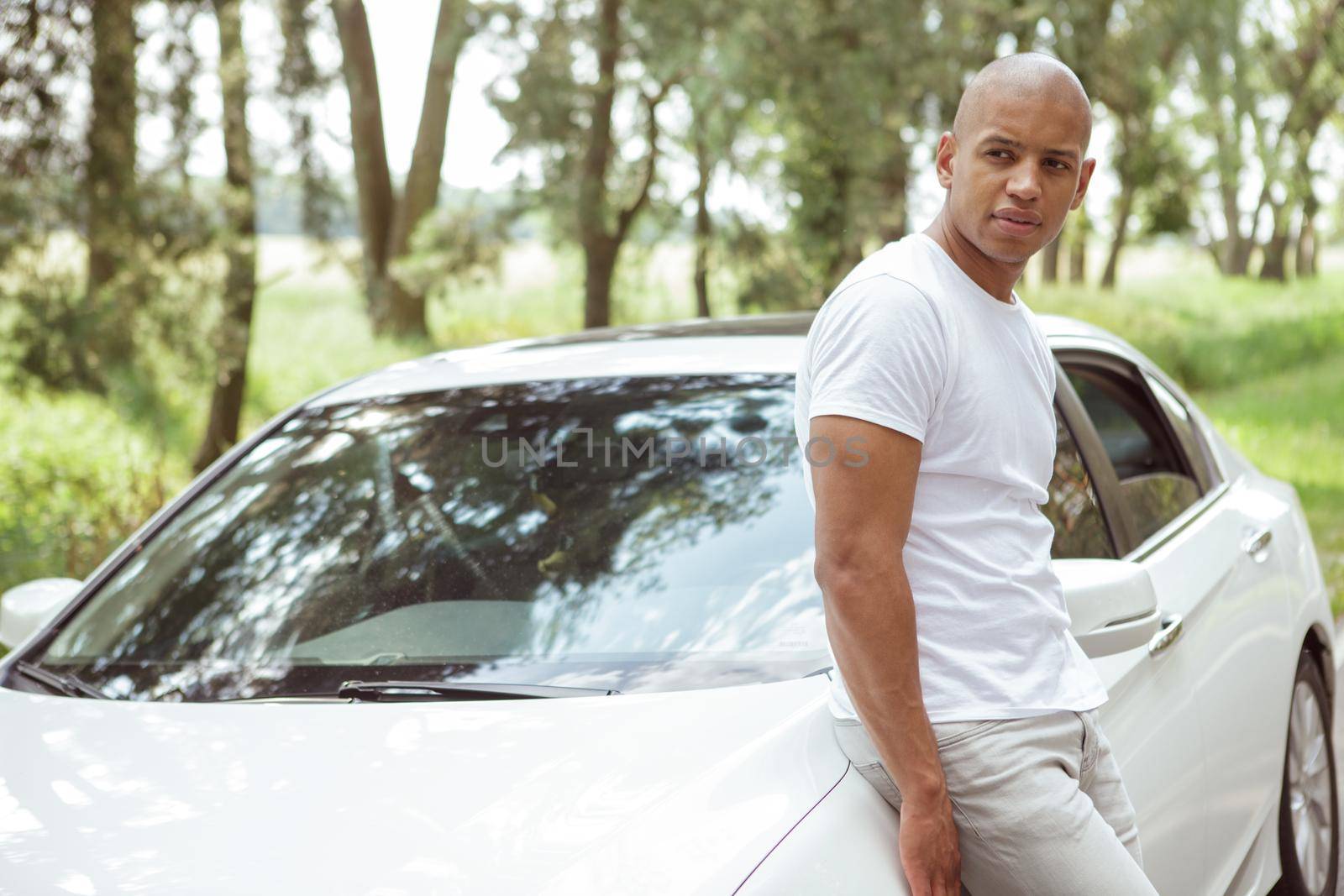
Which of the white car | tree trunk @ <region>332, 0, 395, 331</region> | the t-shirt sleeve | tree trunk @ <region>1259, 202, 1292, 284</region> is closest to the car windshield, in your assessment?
the white car

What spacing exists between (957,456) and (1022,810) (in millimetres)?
476

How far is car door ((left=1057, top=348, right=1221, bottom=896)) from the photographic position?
2.63 meters

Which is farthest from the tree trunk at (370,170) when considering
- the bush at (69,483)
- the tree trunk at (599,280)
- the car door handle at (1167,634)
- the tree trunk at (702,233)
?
the car door handle at (1167,634)

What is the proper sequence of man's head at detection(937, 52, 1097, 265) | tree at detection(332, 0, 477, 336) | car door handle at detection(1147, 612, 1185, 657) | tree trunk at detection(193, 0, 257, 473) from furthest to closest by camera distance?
tree at detection(332, 0, 477, 336) < tree trunk at detection(193, 0, 257, 473) < car door handle at detection(1147, 612, 1185, 657) < man's head at detection(937, 52, 1097, 265)

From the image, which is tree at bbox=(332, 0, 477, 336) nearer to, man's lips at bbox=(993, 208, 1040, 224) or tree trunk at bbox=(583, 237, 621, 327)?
tree trunk at bbox=(583, 237, 621, 327)

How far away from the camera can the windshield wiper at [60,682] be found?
8.87 feet

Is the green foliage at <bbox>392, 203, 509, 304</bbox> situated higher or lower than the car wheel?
higher

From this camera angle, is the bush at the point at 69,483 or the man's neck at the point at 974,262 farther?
the bush at the point at 69,483

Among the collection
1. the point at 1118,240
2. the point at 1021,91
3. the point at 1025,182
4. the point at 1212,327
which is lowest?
the point at 1212,327

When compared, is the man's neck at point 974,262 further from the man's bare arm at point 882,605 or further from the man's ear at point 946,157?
the man's bare arm at point 882,605

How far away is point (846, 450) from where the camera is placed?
6.03 feet

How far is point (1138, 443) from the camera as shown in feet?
13.4

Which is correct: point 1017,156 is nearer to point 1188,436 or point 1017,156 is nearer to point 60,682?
point 60,682

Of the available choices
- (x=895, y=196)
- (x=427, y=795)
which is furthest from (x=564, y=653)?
(x=895, y=196)
